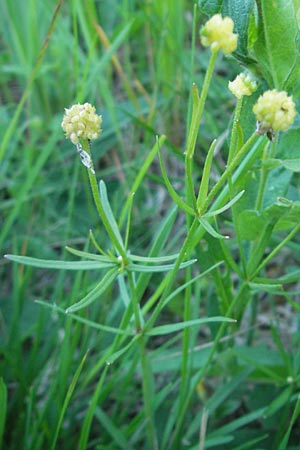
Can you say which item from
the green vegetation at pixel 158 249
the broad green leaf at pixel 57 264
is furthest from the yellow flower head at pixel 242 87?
A: the broad green leaf at pixel 57 264

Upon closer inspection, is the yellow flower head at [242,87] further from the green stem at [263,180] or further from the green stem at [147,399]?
the green stem at [147,399]

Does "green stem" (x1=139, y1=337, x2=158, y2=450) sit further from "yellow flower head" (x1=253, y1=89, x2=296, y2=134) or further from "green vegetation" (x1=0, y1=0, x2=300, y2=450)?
"yellow flower head" (x1=253, y1=89, x2=296, y2=134)

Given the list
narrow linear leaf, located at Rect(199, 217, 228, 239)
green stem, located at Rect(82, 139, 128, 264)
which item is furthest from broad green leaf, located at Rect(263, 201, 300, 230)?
green stem, located at Rect(82, 139, 128, 264)

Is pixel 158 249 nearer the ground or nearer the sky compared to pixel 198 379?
nearer the sky

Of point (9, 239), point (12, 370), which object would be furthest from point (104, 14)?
point (12, 370)

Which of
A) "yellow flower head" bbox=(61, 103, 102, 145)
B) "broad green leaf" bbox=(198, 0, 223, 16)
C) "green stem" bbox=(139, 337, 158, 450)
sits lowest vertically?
"green stem" bbox=(139, 337, 158, 450)

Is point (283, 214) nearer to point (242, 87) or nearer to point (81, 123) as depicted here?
point (242, 87)

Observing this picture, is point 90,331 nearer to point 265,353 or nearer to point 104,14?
point 265,353

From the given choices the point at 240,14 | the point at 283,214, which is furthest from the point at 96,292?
the point at 240,14
